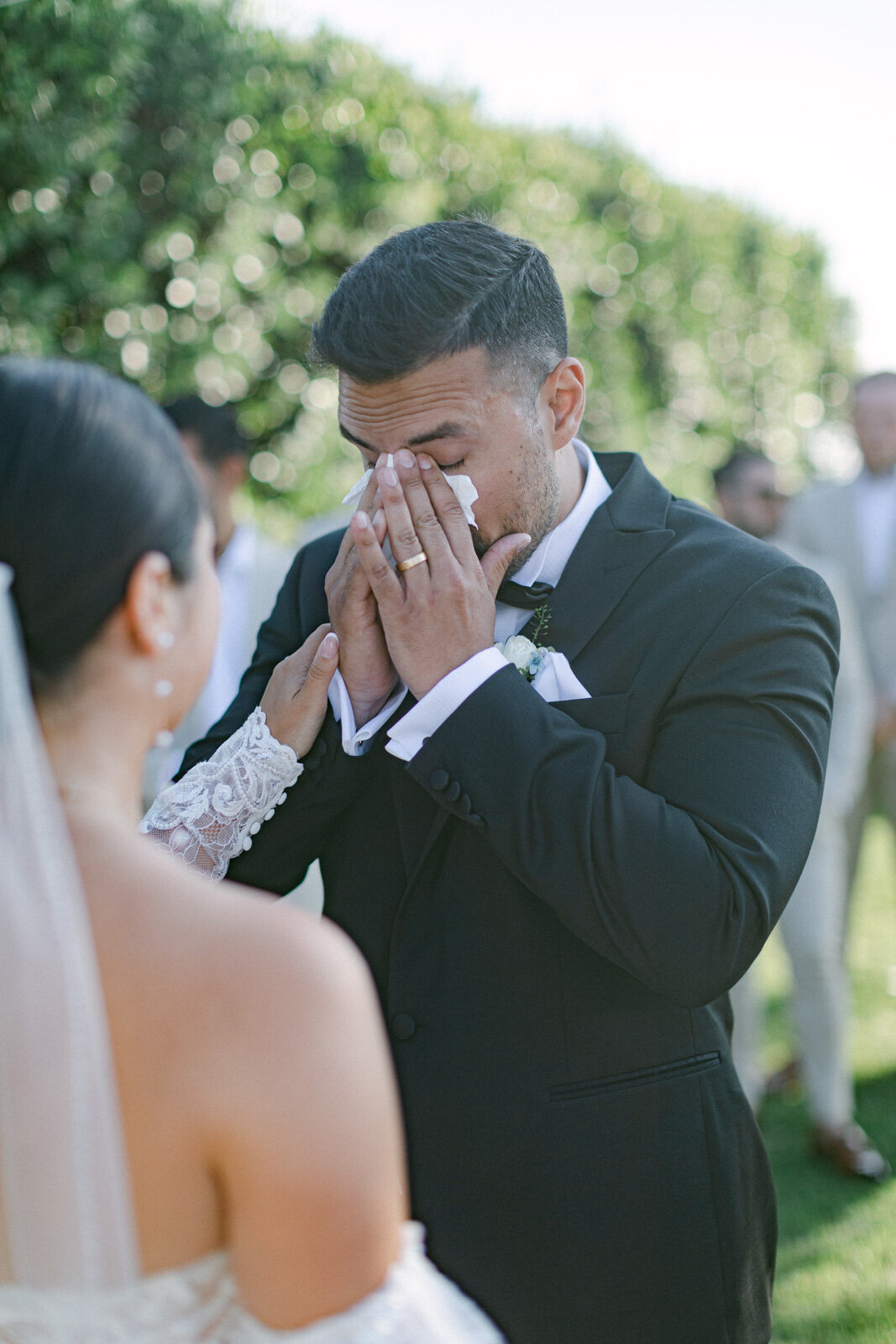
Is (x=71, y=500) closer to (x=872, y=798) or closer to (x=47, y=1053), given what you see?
(x=47, y=1053)

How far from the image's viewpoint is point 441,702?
1.94 meters

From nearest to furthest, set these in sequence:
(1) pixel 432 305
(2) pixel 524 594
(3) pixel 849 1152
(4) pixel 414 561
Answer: (4) pixel 414 561 → (1) pixel 432 305 → (2) pixel 524 594 → (3) pixel 849 1152

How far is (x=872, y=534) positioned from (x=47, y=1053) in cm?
529

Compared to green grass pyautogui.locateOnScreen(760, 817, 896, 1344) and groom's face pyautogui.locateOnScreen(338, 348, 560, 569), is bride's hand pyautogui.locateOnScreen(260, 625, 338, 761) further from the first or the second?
green grass pyautogui.locateOnScreen(760, 817, 896, 1344)

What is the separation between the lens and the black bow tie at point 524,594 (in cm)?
224

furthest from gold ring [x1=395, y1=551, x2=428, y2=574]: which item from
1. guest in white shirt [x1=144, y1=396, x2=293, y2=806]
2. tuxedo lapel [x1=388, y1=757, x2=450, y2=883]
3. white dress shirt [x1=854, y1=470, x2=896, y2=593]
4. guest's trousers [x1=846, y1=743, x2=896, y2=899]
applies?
white dress shirt [x1=854, y1=470, x2=896, y2=593]

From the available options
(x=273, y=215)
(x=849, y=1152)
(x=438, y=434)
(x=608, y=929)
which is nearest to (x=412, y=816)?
(x=608, y=929)

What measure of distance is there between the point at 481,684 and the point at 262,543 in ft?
11.0

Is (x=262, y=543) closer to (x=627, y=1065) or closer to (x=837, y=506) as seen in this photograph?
(x=837, y=506)

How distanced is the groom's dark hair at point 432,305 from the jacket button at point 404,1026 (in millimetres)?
1154

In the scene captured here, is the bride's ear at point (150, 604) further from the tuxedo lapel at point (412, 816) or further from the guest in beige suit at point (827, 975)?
the guest in beige suit at point (827, 975)

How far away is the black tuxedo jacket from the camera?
185cm

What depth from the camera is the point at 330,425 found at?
36.7ft

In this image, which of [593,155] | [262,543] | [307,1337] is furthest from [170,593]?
[593,155]
